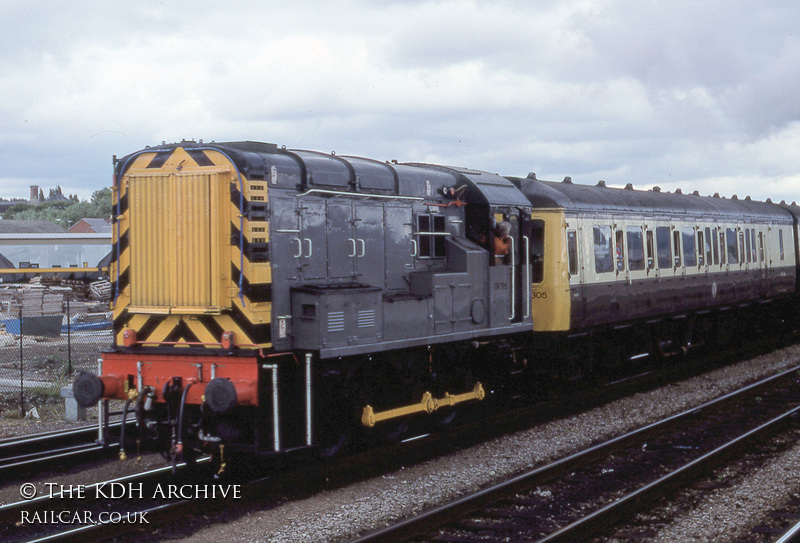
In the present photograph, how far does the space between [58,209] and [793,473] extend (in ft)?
383

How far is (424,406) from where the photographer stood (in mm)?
10594

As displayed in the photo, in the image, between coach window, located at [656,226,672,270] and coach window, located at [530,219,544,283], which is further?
coach window, located at [656,226,672,270]

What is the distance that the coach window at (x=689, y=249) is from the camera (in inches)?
709

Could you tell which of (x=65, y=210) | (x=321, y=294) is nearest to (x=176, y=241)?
Result: (x=321, y=294)

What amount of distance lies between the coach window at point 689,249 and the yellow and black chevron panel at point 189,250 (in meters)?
11.9

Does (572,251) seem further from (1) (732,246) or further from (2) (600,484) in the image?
(1) (732,246)

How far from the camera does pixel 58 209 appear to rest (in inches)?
4493

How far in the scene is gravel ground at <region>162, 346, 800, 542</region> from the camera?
753cm

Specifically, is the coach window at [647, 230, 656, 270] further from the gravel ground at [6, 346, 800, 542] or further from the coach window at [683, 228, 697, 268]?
the gravel ground at [6, 346, 800, 542]

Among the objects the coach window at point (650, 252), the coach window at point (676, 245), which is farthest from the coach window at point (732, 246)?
the coach window at point (650, 252)

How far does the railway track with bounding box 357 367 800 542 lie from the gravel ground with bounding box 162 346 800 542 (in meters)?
0.49

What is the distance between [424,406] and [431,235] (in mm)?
2294

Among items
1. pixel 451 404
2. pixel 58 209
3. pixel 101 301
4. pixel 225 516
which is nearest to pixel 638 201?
pixel 451 404

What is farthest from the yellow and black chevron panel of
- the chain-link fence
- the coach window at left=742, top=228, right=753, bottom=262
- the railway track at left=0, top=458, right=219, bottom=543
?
the coach window at left=742, top=228, right=753, bottom=262
